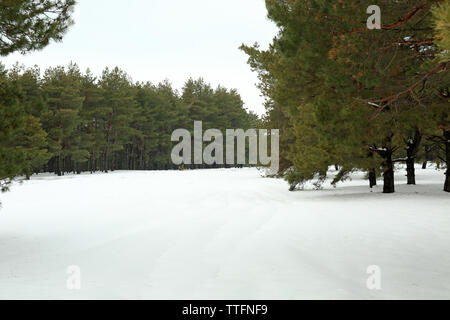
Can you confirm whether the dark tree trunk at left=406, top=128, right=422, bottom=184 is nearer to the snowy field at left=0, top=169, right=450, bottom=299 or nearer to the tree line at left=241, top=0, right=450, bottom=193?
the snowy field at left=0, top=169, right=450, bottom=299

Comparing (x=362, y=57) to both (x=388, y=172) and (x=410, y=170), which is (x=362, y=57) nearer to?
(x=388, y=172)

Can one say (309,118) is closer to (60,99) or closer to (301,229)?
(301,229)

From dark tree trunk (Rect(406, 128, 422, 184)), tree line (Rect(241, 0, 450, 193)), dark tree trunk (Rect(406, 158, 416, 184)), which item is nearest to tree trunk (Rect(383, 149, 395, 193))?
dark tree trunk (Rect(406, 128, 422, 184))

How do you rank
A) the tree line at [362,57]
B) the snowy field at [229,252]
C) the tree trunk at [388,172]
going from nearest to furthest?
the snowy field at [229,252] < the tree line at [362,57] < the tree trunk at [388,172]

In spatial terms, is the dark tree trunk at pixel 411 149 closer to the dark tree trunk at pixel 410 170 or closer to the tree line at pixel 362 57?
the dark tree trunk at pixel 410 170

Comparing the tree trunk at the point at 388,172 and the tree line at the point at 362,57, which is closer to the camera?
the tree line at the point at 362,57

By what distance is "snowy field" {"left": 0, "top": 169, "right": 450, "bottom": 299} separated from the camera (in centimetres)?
500

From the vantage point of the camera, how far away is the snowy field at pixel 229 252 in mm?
5004

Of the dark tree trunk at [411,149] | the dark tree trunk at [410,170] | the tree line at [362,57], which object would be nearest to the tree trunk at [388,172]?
the dark tree trunk at [411,149]

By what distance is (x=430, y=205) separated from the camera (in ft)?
41.6

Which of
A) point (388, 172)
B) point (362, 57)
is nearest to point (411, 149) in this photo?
point (388, 172)

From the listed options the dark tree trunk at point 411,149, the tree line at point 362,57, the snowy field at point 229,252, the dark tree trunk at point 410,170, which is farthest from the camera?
the dark tree trunk at point 410,170
